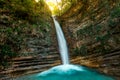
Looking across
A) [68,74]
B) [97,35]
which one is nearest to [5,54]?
[68,74]

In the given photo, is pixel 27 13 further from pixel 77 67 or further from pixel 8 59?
pixel 77 67

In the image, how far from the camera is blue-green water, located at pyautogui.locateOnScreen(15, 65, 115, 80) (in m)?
10.3

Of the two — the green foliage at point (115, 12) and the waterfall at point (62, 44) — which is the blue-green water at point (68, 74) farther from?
the green foliage at point (115, 12)

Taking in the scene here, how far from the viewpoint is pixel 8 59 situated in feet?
35.5

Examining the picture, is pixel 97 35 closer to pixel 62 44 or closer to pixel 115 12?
pixel 115 12

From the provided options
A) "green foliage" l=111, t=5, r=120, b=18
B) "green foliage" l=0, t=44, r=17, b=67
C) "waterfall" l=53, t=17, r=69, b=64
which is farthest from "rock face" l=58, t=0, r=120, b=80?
"green foliage" l=0, t=44, r=17, b=67

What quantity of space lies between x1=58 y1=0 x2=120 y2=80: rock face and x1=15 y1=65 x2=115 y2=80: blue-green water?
540mm

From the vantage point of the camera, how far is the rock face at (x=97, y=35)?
1043cm

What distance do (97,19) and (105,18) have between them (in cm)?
86

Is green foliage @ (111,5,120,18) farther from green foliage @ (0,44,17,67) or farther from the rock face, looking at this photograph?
green foliage @ (0,44,17,67)

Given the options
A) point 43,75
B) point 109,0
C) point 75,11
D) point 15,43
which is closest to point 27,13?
point 15,43

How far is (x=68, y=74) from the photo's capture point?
1119 centimetres

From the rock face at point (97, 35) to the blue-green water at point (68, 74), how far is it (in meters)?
0.54

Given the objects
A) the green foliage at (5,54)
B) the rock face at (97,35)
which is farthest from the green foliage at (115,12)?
the green foliage at (5,54)
